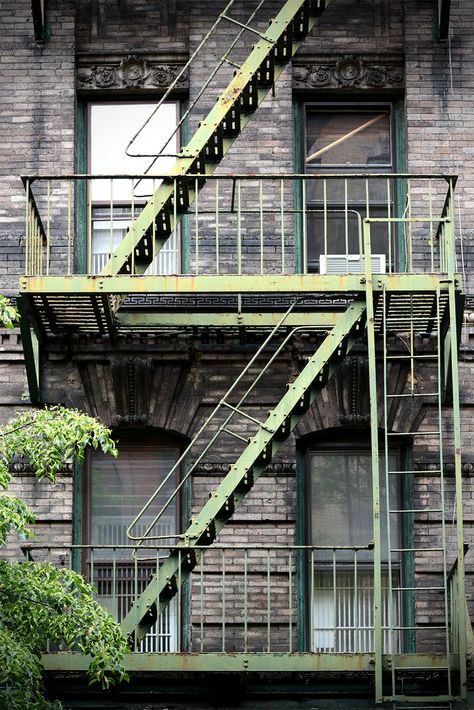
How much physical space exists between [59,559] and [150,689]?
1.49 m

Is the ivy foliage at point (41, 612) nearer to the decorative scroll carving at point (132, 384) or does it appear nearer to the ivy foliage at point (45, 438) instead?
the ivy foliage at point (45, 438)

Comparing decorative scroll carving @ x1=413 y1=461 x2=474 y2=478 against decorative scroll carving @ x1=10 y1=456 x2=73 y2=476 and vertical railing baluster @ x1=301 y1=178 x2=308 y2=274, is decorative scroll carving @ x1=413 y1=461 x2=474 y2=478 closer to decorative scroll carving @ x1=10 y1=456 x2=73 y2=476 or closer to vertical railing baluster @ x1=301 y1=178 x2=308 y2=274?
vertical railing baluster @ x1=301 y1=178 x2=308 y2=274

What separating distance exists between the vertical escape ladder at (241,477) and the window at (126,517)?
0.97 metres

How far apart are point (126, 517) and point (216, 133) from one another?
3.72m

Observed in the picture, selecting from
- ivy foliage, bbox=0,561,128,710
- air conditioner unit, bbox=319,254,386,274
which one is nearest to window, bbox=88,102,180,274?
air conditioner unit, bbox=319,254,386,274

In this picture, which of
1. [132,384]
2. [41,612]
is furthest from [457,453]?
[41,612]

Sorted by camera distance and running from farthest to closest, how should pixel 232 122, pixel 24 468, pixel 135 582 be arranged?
pixel 24 468 < pixel 232 122 < pixel 135 582

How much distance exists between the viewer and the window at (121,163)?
703 inches

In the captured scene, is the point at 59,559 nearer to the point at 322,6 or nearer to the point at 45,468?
the point at 45,468

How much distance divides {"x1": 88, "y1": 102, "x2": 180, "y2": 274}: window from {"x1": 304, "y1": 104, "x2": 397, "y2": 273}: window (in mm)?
1397

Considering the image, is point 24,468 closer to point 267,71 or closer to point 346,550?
point 346,550

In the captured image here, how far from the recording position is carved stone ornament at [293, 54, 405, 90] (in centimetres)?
1808

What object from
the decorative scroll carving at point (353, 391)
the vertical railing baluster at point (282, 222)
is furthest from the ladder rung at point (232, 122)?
the decorative scroll carving at point (353, 391)

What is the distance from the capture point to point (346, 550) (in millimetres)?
16719
